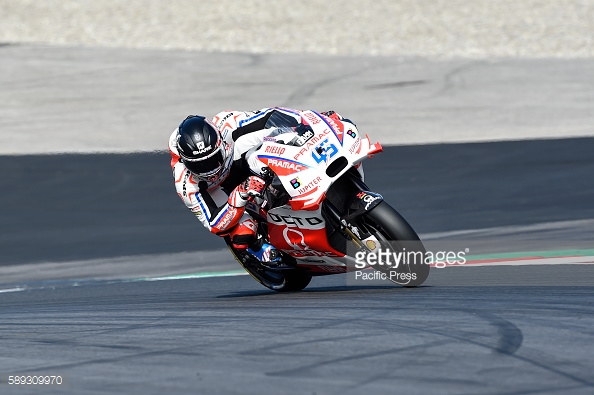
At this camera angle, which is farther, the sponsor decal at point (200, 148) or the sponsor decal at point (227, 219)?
the sponsor decal at point (227, 219)

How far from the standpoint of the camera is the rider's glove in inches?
260

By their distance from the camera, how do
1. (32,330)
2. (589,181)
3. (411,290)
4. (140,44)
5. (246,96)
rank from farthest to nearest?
(140,44) → (246,96) → (589,181) → (411,290) → (32,330)

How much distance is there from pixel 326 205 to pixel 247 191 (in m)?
0.51

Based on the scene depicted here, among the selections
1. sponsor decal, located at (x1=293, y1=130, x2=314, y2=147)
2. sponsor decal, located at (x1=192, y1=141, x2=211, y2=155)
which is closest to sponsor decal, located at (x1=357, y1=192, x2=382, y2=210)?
sponsor decal, located at (x1=293, y1=130, x2=314, y2=147)

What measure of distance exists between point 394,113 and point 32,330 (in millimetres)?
9713

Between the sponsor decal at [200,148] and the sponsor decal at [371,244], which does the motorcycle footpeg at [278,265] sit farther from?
the sponsor decal at [200,148]

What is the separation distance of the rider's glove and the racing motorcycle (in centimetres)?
8

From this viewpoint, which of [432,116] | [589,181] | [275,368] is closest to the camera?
[275,368]

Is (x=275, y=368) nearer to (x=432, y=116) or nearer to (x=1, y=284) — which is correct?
(x=1, y=284)

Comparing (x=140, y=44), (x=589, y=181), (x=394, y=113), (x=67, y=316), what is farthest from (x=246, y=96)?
(x=67, y=316)

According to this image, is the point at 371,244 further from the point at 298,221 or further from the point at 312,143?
the point at 312,143

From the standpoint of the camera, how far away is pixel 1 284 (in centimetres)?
928

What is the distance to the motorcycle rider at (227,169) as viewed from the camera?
6555 mm

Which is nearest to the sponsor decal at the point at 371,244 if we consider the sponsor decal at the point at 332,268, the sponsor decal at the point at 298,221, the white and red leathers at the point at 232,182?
the sponsor decal at the point at 298,221
